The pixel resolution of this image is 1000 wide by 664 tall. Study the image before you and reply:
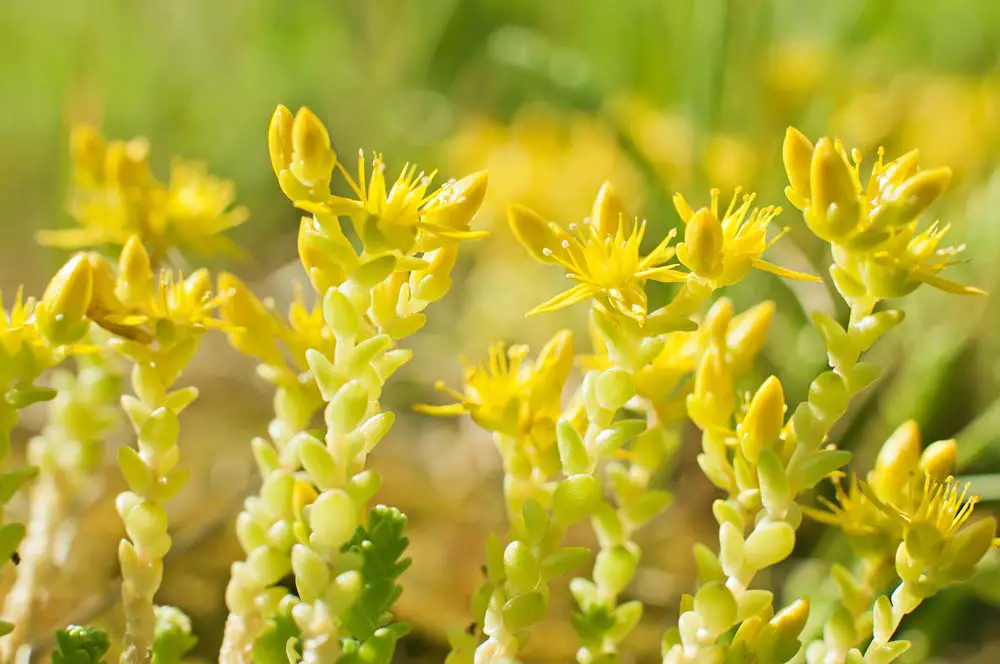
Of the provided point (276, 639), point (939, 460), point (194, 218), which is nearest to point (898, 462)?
point (939, 460)

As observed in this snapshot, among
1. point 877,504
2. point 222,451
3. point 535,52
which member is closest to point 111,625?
point 222,451

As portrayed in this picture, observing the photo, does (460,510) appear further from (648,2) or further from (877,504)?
(648,2)

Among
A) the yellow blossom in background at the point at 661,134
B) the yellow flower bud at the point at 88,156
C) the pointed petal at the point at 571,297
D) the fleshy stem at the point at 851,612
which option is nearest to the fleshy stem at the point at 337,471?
the pointed petal at the point at 571,297

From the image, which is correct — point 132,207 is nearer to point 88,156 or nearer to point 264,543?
point 88,156

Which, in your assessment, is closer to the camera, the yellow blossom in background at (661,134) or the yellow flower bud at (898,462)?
the yellow flower bud at (898,462)

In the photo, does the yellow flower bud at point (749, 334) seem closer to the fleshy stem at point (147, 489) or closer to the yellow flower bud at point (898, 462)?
the yellow flower bud at point (898, 462)

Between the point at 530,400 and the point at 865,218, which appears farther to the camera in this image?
the point at 530,400
